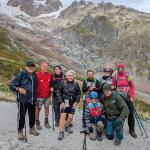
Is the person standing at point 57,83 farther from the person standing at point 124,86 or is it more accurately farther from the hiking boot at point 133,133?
the hiking boot at point 133,133

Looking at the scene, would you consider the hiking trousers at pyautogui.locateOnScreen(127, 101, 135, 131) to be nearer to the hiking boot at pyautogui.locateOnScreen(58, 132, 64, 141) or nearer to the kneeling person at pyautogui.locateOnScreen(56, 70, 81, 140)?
the kneeling person at pyautogui.locateOnScreen(56, 70, 81, 140)

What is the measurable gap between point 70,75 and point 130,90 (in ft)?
9.91

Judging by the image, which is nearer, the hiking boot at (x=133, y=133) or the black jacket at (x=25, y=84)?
the black jacket at (x=25, y=84)

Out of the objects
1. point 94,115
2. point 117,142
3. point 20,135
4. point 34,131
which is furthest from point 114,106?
point 20,135

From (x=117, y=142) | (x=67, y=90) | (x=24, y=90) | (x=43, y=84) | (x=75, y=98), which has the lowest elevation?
(x=117, y=142)

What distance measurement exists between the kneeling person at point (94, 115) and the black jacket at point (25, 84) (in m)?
2.59

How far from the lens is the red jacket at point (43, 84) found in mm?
18594

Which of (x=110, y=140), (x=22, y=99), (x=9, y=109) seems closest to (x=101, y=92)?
(x=110, y=140)

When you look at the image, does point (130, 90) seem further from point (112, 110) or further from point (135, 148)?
point (135, 148)

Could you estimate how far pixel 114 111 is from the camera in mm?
17438

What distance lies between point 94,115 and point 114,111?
941mm

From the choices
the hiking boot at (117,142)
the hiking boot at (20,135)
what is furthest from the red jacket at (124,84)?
the hiking boot at (20,135)

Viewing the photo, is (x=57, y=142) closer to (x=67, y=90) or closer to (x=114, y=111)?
(x=67, y=90)

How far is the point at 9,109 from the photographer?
25844 millimetres
